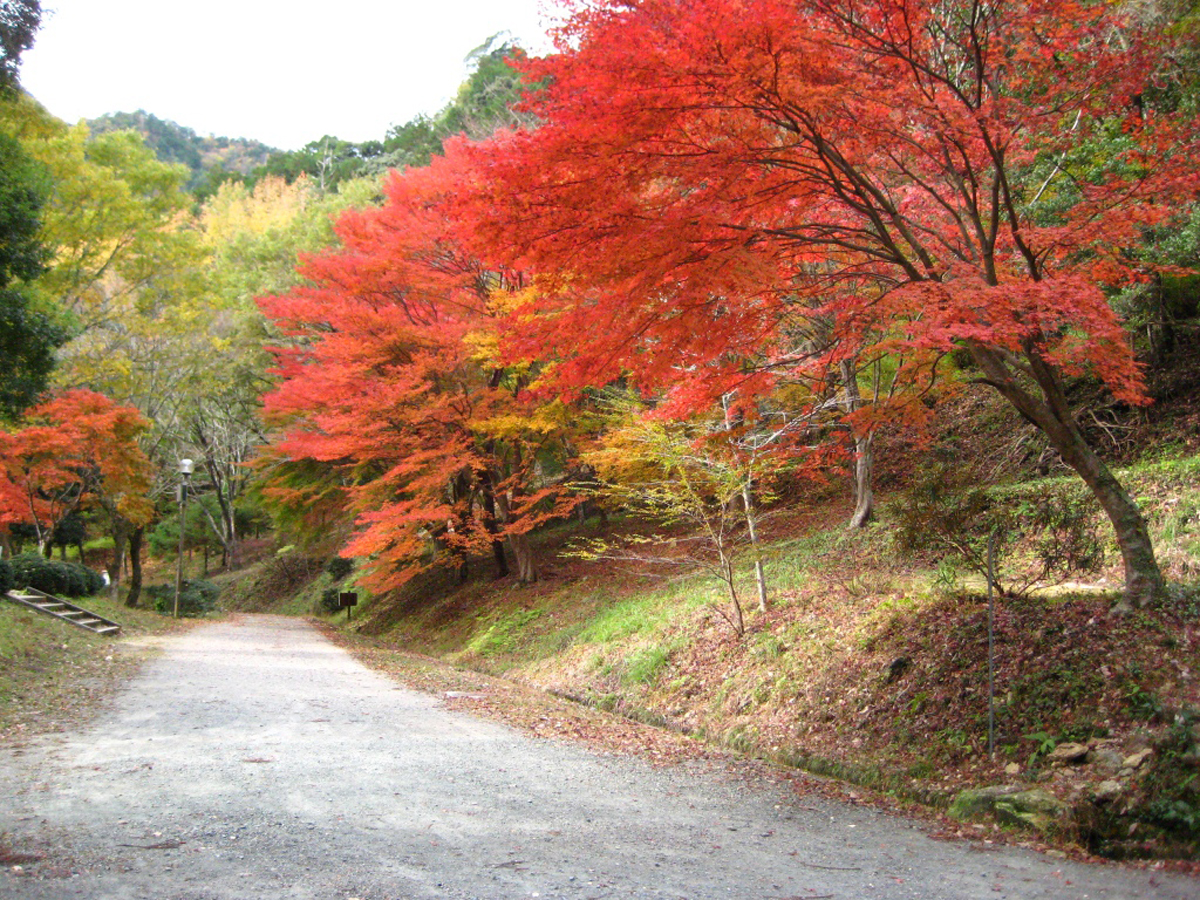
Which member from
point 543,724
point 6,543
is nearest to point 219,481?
point 6,543

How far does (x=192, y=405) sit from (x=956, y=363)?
22.6 m

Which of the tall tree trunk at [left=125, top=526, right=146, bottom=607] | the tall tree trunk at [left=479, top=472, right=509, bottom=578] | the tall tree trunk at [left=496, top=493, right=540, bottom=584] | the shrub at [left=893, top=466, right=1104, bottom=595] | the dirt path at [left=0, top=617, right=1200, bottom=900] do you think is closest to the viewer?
the dirt path at [left=0, top=617, right=1200, bottom=900]

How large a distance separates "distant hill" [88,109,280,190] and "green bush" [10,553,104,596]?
248 feet

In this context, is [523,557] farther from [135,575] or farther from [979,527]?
[135,575]

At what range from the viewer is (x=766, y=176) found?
6316 mm

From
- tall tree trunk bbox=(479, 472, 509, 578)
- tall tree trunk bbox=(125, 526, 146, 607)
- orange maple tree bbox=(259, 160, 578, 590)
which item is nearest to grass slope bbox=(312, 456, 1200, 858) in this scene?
orange maple tree bbox=(259, 160, 578, 590)

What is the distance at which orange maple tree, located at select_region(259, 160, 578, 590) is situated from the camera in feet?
50.1

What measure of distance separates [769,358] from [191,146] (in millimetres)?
104236

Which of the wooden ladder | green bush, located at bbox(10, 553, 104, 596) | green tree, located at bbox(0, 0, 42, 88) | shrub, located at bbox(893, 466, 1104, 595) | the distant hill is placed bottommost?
the wooden ladder

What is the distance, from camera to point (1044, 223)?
10.6 metres

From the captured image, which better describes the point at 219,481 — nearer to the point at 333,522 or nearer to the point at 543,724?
the point at 333,522

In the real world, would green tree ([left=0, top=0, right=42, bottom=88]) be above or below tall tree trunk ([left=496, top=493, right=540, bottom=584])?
above

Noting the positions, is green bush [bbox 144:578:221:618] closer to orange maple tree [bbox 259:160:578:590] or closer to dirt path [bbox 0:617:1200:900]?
orange maple tree [bbox 259:160:578:590]

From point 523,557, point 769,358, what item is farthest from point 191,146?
point 769,358
